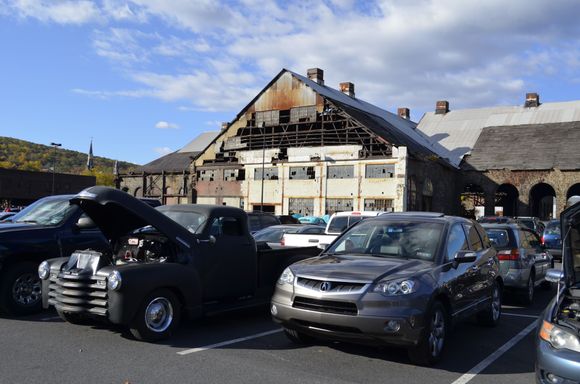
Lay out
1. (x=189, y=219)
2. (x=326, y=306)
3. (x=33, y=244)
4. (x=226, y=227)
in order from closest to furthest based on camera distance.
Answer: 1. (x=326, y=306)
2. (x=189, y=219)
3. (x=226, y=227)
4. (x=33, y=244)

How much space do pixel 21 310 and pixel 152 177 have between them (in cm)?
5339

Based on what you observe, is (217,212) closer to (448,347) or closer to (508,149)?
(448,347)

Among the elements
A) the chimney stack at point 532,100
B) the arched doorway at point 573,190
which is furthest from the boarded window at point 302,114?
the chimney stack at point 532,100

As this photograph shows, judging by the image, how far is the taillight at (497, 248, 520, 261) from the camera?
33.6ft

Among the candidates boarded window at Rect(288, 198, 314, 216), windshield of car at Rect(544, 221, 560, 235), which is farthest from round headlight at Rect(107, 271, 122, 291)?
boarded window at Rect(288, 198, 314, 216)

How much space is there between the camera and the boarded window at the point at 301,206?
147 feet

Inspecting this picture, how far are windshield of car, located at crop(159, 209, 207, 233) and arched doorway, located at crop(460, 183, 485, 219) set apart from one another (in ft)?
146

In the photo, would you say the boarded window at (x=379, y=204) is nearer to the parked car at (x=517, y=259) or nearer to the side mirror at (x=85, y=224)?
the parked car at (x=517, y=259)

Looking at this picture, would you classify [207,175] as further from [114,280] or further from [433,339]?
[433,339]

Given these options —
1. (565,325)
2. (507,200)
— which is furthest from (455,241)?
(507,200)

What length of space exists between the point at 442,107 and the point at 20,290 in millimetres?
59590

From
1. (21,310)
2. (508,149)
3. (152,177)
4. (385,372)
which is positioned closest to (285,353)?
(385,372)

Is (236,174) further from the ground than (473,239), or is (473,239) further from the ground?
(236,174)

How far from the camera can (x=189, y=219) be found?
7734 mm
